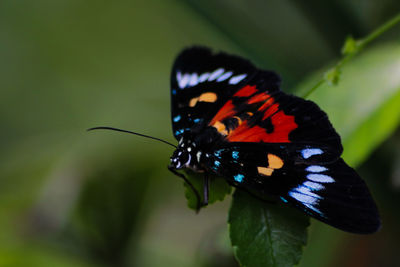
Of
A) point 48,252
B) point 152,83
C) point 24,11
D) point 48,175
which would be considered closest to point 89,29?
point 24,11

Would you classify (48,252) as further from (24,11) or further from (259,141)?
(24,11)

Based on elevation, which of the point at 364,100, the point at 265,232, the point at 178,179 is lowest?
the point at 178,179

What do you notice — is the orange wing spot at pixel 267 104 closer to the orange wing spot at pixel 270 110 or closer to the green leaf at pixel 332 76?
the orange wing spot at pixel 270 110

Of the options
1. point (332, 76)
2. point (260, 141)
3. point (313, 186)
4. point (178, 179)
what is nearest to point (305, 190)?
point (313, 186)

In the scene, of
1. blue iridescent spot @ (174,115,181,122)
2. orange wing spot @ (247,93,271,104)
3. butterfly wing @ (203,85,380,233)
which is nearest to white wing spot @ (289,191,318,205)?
butterfly wing @ (203,85,380,233)

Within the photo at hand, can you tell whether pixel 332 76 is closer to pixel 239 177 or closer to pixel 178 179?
pixel 239 177

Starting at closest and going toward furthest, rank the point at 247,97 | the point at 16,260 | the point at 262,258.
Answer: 1. the point at 262,258
2. the point at 247,97
3. the point at 16,260
